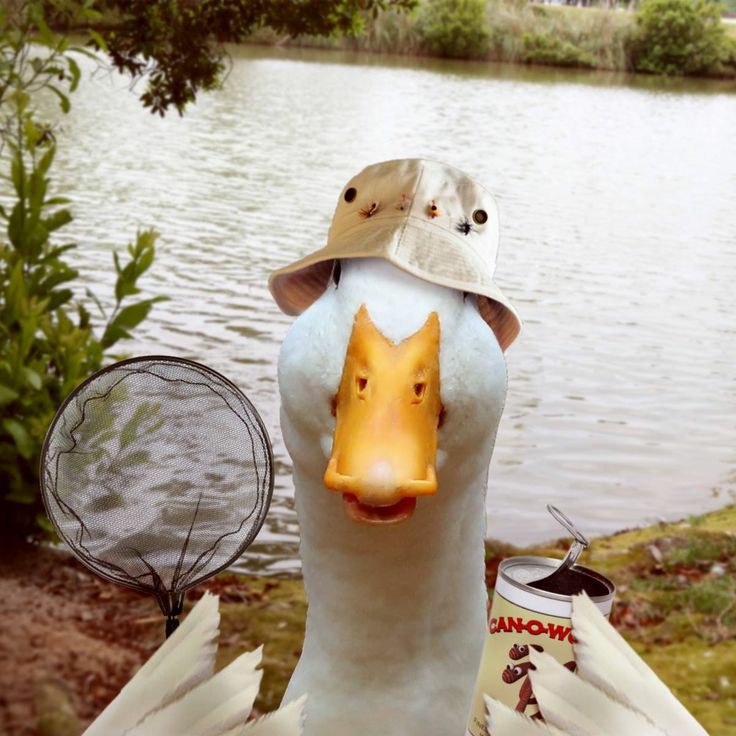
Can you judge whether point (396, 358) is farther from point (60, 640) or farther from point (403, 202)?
point (60, 640)

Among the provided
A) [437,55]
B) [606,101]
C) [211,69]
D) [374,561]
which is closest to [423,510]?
[374,561]

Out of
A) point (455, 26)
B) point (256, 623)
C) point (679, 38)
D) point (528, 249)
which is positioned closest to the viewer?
point (256, 623)

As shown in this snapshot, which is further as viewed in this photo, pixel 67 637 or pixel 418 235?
pixel 67 637

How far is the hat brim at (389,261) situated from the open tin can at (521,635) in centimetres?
13

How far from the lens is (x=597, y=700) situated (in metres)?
0.48

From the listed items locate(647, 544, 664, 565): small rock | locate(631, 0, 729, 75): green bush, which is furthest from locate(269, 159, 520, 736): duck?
locate(631, 0, 729, 75): green bush

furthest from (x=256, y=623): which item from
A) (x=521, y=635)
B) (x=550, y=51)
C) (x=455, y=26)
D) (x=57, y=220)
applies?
(x=550, y=51)

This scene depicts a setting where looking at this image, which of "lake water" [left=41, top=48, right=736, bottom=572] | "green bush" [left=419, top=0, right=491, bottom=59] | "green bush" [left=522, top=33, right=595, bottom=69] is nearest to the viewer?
"lake water" [left=41, top=48, right=736, bottom=572]

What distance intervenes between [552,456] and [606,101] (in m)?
8.52

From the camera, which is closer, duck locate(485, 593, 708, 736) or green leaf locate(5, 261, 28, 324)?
duck locate(485, 593, 708, 736)

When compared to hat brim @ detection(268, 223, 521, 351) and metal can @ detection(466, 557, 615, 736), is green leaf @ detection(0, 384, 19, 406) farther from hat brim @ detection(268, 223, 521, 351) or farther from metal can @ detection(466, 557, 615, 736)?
metal can @ detection(466, 557, 615, 736)

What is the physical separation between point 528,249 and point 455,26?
21.1ft

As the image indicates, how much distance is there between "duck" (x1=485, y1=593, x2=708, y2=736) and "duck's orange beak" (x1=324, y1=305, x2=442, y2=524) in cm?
11

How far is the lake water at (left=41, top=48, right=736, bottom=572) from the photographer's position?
3039 mm
